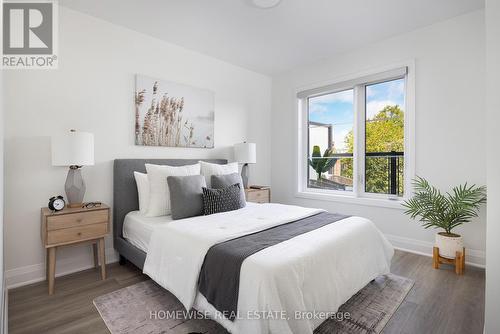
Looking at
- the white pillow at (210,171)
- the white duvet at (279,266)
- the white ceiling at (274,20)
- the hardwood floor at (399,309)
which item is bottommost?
the hardwood floor at (399,309)

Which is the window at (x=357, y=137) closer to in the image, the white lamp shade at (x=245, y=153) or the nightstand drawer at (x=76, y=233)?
the white lamp shade at (x=245, y=153)

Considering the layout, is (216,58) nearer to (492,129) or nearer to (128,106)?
(128,106)

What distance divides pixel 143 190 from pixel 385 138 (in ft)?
10.5

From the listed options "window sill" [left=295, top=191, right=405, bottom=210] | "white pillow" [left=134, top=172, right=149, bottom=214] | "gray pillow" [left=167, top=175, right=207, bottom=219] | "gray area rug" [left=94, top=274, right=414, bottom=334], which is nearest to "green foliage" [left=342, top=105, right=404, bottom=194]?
"window sill" [left=295, top=191, right=405, bottom=210]

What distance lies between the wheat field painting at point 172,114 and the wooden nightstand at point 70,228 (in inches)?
41.2

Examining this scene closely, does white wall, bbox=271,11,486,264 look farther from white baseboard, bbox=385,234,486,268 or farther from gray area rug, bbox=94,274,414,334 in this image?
gray area rug, bbox=94,274,414,334

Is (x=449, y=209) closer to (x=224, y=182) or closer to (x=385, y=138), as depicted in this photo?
(x=385, y=138)

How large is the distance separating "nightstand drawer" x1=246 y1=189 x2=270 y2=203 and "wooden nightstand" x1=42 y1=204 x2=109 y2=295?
1.92 metres

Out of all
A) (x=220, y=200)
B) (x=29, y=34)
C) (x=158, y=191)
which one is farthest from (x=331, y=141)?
(x=29, y=34)

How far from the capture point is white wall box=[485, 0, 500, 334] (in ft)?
4.49

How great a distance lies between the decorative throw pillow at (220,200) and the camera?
2.64 meters

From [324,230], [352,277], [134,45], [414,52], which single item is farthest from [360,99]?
[134,45]

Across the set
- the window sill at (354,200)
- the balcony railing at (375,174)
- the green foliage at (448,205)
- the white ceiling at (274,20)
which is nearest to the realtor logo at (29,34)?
the white ceiling at (274,20)

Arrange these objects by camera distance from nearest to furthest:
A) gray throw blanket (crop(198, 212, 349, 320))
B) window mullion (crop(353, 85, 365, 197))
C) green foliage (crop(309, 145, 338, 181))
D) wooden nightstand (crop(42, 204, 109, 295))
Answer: gray throw blanket (crop(198, 212, 349, 320))
wooden nightstand (crop(42, 204, 109, 295))
window mullion (crop(353, 85, 365, 197))
green foliage (crop(309, 145, 338, 181))
